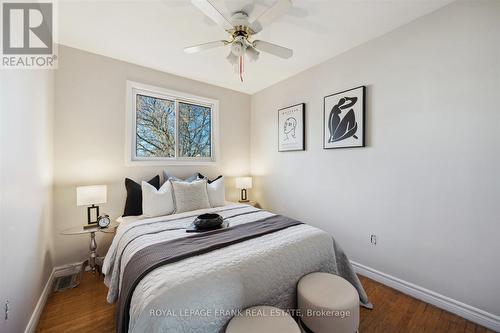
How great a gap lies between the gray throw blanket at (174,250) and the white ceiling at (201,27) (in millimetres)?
1904

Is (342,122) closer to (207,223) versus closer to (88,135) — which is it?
(207,223)

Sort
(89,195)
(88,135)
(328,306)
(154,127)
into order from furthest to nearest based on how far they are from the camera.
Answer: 1. (154,127)
2. (88,135)
3. (89,195)
4. (328,306)

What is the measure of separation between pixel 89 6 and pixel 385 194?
11.0 feet

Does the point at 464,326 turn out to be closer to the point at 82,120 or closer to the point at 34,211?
the point at 34,211

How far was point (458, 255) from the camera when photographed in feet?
5.57

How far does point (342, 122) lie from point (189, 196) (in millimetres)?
2090

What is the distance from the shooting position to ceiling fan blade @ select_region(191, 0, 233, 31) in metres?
1.34

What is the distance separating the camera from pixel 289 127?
3.16m

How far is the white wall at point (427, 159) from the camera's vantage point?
1.57 m

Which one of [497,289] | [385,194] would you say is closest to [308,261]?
[385,194]

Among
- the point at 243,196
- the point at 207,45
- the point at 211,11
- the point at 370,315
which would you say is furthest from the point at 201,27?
the point at 370,315

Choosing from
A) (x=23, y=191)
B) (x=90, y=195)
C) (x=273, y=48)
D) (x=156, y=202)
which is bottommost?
(x=156, y=202)

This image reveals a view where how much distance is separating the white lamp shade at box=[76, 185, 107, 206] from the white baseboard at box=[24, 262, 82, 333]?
0.81 m

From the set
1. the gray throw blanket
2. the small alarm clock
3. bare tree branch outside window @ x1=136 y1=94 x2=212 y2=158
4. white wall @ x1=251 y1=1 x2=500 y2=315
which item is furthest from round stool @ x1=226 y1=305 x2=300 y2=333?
bare tree branch outside window @ x1=136 y1=94 x2=212 y2=158
